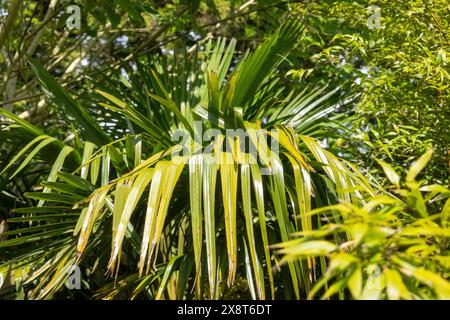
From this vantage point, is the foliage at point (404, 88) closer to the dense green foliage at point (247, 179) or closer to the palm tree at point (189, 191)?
the dense green foliage at point (247, 179)

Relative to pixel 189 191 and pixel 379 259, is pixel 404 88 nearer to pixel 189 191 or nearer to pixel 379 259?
pixel 189 191

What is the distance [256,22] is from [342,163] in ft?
9.92

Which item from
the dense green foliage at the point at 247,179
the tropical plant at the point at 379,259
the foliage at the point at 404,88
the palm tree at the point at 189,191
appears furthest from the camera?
the foliage at the point at 404,88

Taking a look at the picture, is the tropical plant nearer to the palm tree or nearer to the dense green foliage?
the dense green foliage

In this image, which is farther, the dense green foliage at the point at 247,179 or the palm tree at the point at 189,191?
the palm tree at the point at 189,191

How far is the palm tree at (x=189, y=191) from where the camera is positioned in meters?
1.94

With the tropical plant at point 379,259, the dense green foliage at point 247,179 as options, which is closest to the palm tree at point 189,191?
the dense green foliage at point 247,179

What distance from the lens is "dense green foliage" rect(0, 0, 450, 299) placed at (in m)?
1.62

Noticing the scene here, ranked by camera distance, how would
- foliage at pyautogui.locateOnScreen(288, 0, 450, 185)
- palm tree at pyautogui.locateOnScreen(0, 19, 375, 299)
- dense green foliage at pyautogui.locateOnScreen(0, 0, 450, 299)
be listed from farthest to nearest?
foliage at pyautogui.locateOnScreen(288, 0, 450, 185)
palm tree at pyautogui.locateOnScreen(0, 19, 375, 299)
dense green foliage at pyautogui.locateOnScreen(0, 0, 450, 299)

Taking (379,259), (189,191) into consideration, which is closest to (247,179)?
(189,191)

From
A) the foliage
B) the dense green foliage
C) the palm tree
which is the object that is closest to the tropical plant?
the dense green foliage

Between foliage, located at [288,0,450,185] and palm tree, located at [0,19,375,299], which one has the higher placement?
foliage, located at [288,0,450,185]

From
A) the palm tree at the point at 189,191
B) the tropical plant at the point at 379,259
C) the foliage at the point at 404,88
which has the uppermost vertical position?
the foliage at the point at 404,88
